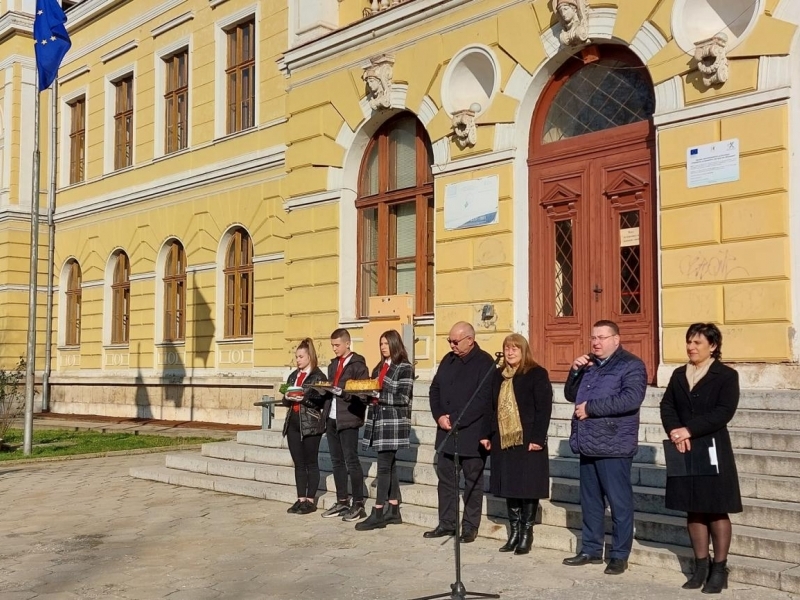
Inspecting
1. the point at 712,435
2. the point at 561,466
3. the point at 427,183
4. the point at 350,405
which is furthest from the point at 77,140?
the point at 712,435

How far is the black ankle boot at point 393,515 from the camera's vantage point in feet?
29.0

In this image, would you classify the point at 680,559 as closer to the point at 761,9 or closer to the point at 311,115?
the point at 761,9

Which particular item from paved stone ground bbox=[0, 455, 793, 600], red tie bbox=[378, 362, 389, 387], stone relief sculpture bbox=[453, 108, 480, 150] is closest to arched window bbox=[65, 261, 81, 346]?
paved stone ground bbox=[0, 455, 793, 600]

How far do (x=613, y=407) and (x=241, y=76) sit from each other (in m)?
15.3

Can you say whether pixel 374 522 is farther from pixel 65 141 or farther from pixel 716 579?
pixel 65 141

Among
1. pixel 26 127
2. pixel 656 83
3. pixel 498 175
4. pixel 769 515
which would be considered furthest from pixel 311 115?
pixel 26 127

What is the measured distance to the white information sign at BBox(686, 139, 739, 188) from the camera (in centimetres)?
980

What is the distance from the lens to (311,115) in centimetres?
1508

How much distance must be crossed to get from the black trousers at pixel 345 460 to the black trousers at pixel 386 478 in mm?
428

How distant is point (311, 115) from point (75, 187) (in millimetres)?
13003

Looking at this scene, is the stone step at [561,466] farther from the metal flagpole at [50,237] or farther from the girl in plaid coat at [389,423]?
the metal flagpole at [50,237]

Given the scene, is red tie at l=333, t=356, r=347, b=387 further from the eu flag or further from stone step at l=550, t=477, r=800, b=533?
the eu flag

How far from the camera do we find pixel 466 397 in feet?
26.8

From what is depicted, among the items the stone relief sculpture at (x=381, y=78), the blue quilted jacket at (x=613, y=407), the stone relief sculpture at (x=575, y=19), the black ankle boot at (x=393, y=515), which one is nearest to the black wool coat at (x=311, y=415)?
the black ankle boot at (x=393, y=515)
